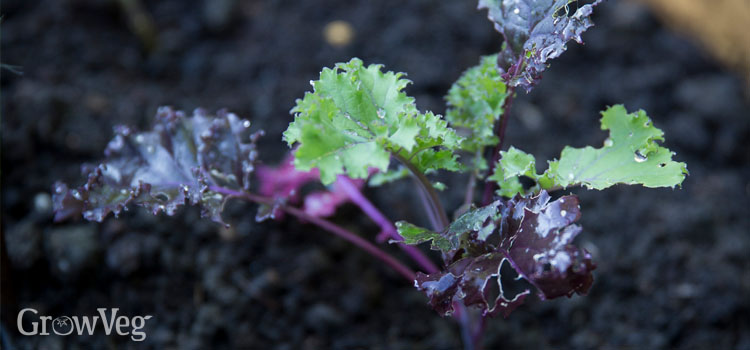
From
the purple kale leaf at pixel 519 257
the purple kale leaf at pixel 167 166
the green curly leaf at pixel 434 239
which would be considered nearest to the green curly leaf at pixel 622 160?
the purple kale leaf at pixel 519 257

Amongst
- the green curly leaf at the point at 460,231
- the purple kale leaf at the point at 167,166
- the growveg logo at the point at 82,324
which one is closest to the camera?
the green curly leaf at the point at 460,231

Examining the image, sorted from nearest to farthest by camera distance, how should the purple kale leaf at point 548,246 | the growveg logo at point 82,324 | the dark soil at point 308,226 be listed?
the purple kale leaf at point 548,246 → the growveg logo at point 82,324 → the dark soil at point 308,226

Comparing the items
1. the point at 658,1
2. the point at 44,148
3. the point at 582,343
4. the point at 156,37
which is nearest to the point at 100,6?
the point at 156,37

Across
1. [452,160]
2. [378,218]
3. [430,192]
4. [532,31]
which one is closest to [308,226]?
[378,218]

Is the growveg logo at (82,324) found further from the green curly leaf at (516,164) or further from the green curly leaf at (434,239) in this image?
the green curly leaf at (516,164)

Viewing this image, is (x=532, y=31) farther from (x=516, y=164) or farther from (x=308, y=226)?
(x=308, y=226)

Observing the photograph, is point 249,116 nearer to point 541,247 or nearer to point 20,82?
point 20,82
